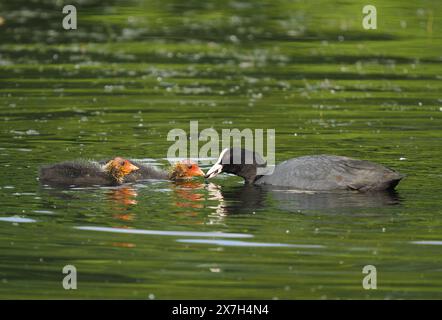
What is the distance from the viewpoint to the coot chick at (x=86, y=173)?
13.6 m

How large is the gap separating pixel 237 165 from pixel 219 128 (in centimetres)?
294

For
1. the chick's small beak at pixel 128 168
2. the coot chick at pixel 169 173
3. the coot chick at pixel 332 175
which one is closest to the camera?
the coot chick at pixel 332 175

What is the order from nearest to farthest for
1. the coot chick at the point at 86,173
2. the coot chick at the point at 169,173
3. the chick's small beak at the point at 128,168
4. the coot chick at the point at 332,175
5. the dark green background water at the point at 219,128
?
the dark green background water at the point at 219,128 < the coot chick at the point at 332,175 < the coot chick at the point at 86,173 < the chick's small beak at the point at 128,168 < the coot chick at the point at 169,173

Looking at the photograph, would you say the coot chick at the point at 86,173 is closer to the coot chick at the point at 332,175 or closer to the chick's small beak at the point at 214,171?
the chick's small beak at the point at 214,171

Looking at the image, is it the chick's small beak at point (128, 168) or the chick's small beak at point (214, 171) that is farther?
the chick's small beak at point (214, 171)

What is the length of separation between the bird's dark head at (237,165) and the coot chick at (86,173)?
91 centimetres

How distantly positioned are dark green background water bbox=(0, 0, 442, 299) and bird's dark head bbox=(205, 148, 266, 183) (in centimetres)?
17

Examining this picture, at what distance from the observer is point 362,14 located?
87.7 feet

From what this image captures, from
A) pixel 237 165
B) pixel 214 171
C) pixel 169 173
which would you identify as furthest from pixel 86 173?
pixel 237 165

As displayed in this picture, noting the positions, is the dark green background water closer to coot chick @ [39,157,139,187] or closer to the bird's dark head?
Result: the bird's dark head

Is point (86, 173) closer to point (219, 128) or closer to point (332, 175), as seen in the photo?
point (332, 175)

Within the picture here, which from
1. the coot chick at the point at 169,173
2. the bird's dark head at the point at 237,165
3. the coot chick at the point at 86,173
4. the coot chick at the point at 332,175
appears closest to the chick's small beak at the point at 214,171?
the bird's dark head at the point at 237,165

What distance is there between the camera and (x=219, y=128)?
17.1 meters

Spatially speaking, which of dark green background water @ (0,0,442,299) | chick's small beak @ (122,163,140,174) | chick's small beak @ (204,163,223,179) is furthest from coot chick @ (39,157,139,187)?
chick's small beak @ (204,163,223,179)
